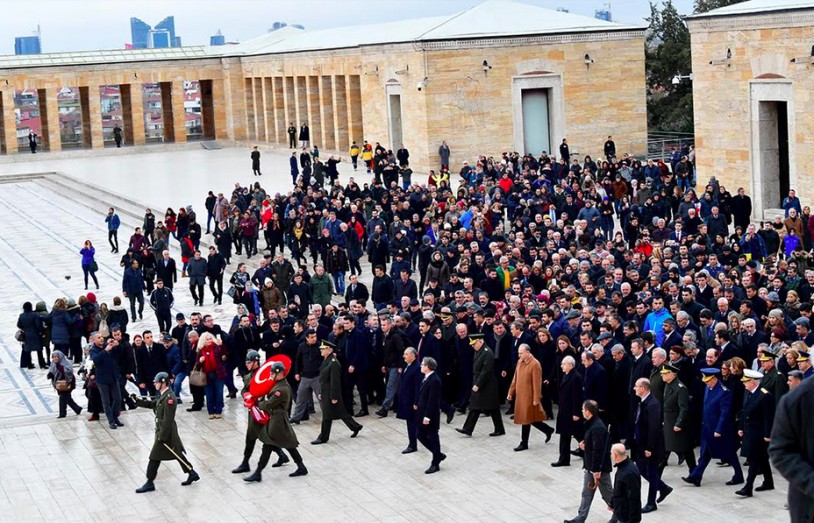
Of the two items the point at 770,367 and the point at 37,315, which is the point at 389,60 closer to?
the point at 37,315

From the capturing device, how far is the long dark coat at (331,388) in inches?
565

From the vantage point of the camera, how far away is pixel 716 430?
11945 mm

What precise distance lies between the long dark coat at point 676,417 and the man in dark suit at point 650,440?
0.63 m

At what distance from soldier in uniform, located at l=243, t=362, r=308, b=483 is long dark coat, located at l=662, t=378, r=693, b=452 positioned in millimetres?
3582

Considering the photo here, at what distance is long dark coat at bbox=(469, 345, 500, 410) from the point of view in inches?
548

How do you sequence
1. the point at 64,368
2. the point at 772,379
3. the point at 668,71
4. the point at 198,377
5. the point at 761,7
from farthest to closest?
1. the point at 668,71
2. the point at 761,7
3. the point at 64,368
4. the point at 198,377
5. the point at 772,379

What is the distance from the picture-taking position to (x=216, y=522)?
39.3 ft

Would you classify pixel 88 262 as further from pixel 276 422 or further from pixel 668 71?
pixel 668 71

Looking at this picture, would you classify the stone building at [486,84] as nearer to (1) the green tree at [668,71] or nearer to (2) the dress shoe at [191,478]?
(1) the green tree at [668,71]

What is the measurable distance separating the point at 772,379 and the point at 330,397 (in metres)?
4.86

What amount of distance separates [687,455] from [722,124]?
15.9 m

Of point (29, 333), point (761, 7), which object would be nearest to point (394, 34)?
point (761, 7)

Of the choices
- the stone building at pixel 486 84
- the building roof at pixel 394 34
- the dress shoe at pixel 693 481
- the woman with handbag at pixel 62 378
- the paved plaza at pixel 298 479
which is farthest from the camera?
the building roof at pixel 394 34

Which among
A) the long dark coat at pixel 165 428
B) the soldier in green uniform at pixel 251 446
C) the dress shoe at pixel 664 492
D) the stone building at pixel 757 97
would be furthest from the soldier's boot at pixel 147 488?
the stone building at pixel 757 97
